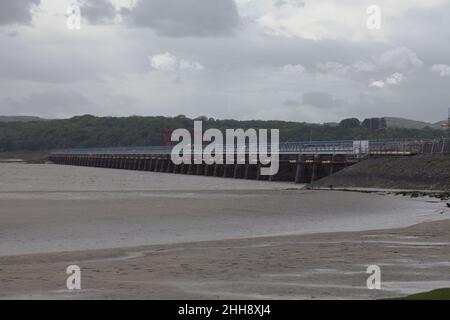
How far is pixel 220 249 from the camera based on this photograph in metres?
19.4

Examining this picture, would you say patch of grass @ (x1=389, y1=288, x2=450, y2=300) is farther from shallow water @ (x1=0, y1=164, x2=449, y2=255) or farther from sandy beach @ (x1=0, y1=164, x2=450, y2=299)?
shallow water @ (x1=0, y1=164, x2=449, y2=255)

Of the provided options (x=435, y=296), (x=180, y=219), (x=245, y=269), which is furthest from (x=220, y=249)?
(x=180, y=219)

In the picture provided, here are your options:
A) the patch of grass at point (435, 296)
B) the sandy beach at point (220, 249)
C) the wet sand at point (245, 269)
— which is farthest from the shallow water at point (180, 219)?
the patch of grass at point (435, 296)

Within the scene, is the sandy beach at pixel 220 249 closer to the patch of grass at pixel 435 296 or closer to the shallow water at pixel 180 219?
the shallow water at pixel 180 219

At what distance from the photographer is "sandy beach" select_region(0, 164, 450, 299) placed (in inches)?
502

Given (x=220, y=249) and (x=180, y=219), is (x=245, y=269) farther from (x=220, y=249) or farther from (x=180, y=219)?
(x=180, y=219)

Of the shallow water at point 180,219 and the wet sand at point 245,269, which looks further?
the shallow water at point 180,219

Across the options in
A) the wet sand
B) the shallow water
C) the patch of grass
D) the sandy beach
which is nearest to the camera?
the patch of grass

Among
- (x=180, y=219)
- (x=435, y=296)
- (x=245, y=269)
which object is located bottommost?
(x=180, y=219)

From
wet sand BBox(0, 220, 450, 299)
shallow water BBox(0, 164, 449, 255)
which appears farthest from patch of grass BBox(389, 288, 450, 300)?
shallow water BBox(0, 164, 449, 255)

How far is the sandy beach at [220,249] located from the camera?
1275 cm

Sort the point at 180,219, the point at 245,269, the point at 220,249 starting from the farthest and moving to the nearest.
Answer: the point at 180,219
the point at 220,249
the point at 245,269
